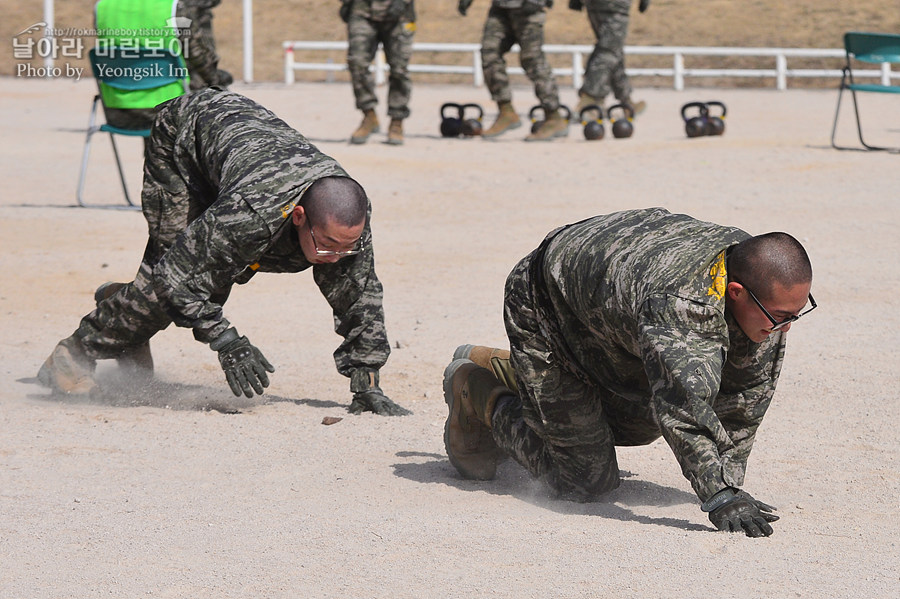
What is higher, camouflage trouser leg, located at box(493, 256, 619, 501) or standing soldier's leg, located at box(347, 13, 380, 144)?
standing soldier's leg, located at box(347, 13, 380, 144)

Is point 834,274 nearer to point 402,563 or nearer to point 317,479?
point 317,479

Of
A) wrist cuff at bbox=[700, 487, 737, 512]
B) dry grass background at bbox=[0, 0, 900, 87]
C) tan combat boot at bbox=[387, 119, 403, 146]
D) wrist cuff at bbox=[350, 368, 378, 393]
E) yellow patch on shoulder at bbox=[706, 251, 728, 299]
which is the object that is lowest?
wrist cuff at bbox=[350, 368, 378, 393]

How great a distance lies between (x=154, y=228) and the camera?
611 cm

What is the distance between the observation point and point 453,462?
196 inches

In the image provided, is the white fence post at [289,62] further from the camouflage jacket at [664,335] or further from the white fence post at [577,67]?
the camouflage jacket at [664,335]

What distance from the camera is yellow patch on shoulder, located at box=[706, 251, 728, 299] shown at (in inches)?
147

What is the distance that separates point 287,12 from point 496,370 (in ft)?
95.7

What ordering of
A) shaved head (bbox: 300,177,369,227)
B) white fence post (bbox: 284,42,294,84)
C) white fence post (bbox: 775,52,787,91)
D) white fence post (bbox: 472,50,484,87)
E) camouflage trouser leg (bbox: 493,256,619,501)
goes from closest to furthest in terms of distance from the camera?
camouflage trouser leg (bbox: 493,256,619,501) < shaved head (bbox: 300,177,369,227) < white fence post (bbox: 775,52,787,91) < white fence post (bbox: 472,50,484,87) < white fence post (bbox: 284,42,294,84)

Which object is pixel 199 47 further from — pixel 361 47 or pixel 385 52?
pixel 385 52

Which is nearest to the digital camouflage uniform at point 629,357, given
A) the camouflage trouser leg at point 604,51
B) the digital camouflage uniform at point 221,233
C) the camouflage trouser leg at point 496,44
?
the digital camouflage uniform at point 221,233

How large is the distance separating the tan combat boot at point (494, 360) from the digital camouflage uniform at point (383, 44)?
8402 millimetres

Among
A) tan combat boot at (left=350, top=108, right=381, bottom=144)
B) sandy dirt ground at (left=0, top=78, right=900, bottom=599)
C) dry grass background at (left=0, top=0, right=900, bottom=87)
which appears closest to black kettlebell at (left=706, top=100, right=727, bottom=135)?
sandy dirt ground at (left=0, top=78, right=900, bottom=599)

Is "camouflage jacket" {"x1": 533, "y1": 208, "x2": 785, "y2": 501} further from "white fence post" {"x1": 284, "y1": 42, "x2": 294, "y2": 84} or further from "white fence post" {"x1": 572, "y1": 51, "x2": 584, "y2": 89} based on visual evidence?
"white fence post" {"x1": 284, "y1": 42, "x2": 294, "y2": 84}

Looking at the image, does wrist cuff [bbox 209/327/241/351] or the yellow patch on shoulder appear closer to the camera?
the yellow patch on shoulder
